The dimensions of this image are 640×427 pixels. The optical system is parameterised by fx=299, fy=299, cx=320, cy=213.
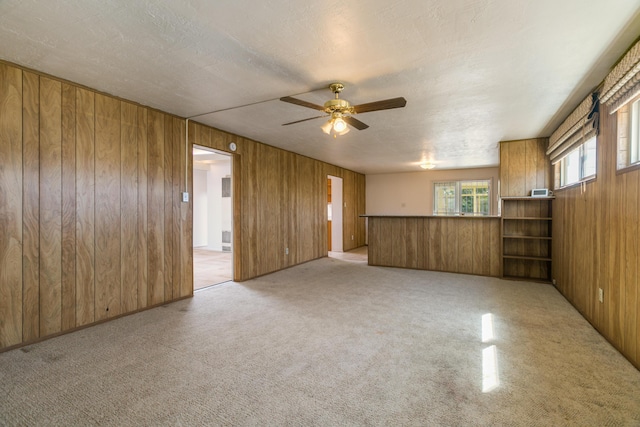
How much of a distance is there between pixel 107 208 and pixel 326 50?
8.94ft

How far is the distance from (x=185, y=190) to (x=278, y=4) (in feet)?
9.43

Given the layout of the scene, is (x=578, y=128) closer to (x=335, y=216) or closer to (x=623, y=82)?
(x=623, y=82)

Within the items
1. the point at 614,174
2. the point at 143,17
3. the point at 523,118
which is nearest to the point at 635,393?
the point at 614,174

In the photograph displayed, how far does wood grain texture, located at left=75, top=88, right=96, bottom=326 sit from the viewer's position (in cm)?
292

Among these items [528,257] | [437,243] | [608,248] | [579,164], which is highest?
[579,164]

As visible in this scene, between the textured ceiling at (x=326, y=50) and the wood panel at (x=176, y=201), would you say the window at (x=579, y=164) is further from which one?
the wood panel at (x=176, y=201)

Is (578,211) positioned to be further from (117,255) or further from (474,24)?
(117,255)

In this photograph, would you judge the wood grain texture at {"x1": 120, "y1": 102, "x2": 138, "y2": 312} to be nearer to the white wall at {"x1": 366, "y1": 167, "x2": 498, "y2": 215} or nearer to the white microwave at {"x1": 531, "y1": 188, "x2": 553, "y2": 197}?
the white microwave at {"x1": 531, "y1": 188, "x2": 553, "y2": 197}

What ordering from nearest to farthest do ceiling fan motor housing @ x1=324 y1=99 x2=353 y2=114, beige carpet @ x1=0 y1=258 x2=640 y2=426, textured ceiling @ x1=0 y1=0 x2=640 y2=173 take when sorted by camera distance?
beige carpet @ x1=0 y1=258 x2=640 y2=426
textured ceiling @ x1=0 y1=0 x2=640 y2=173
ceiling fan motor housing @ x1=324 y1=99 x2=353 y2=114

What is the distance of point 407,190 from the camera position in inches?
379

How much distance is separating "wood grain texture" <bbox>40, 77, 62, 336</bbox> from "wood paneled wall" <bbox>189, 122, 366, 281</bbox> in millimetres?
→ 1505

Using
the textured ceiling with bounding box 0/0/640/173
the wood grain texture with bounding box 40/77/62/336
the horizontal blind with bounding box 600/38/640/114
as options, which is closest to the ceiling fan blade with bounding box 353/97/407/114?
the textured ceiling with bounding box 0/0/640/173

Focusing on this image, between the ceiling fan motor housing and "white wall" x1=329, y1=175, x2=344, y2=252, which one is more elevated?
the ceiling fan motor housing

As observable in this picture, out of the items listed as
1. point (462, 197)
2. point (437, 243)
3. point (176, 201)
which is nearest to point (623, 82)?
point (437, 243)
